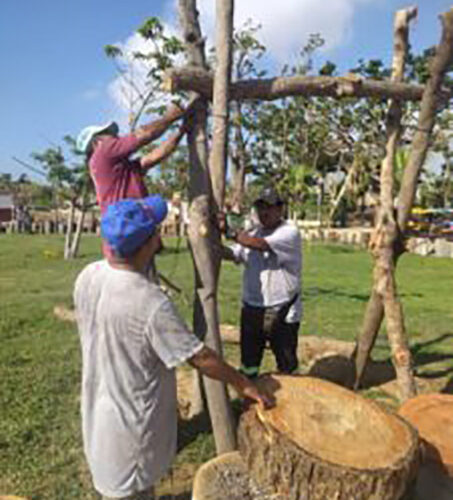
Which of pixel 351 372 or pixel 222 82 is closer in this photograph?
pixel 222 82

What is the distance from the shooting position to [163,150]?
10.4 feet

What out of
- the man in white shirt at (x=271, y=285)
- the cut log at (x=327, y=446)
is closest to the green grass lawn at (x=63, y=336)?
the man in white shirt at (x=271, y=285)

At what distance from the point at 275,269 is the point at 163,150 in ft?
4.09

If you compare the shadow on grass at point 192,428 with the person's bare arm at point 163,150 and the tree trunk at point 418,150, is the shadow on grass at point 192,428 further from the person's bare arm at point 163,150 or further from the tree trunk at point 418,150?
the person's bare arm at point 163,150

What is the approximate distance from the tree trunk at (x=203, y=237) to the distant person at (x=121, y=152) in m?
0.15

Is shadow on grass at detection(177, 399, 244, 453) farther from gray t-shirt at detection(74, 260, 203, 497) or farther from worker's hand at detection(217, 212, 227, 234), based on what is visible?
gray t-shirt at detection(74, 260, 203, 497)

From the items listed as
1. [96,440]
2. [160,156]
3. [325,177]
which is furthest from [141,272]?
[325,177]

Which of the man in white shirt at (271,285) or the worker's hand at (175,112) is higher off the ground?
the worker's hand at (175,112)

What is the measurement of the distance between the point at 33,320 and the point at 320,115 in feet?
57.5

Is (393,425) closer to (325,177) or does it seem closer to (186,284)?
(186,284)

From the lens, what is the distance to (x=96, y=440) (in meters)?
2.15

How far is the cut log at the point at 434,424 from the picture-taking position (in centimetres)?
278

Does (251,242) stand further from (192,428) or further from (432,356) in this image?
(432,356)

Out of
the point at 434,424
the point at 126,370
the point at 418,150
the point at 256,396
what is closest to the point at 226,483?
the point at 256,396
